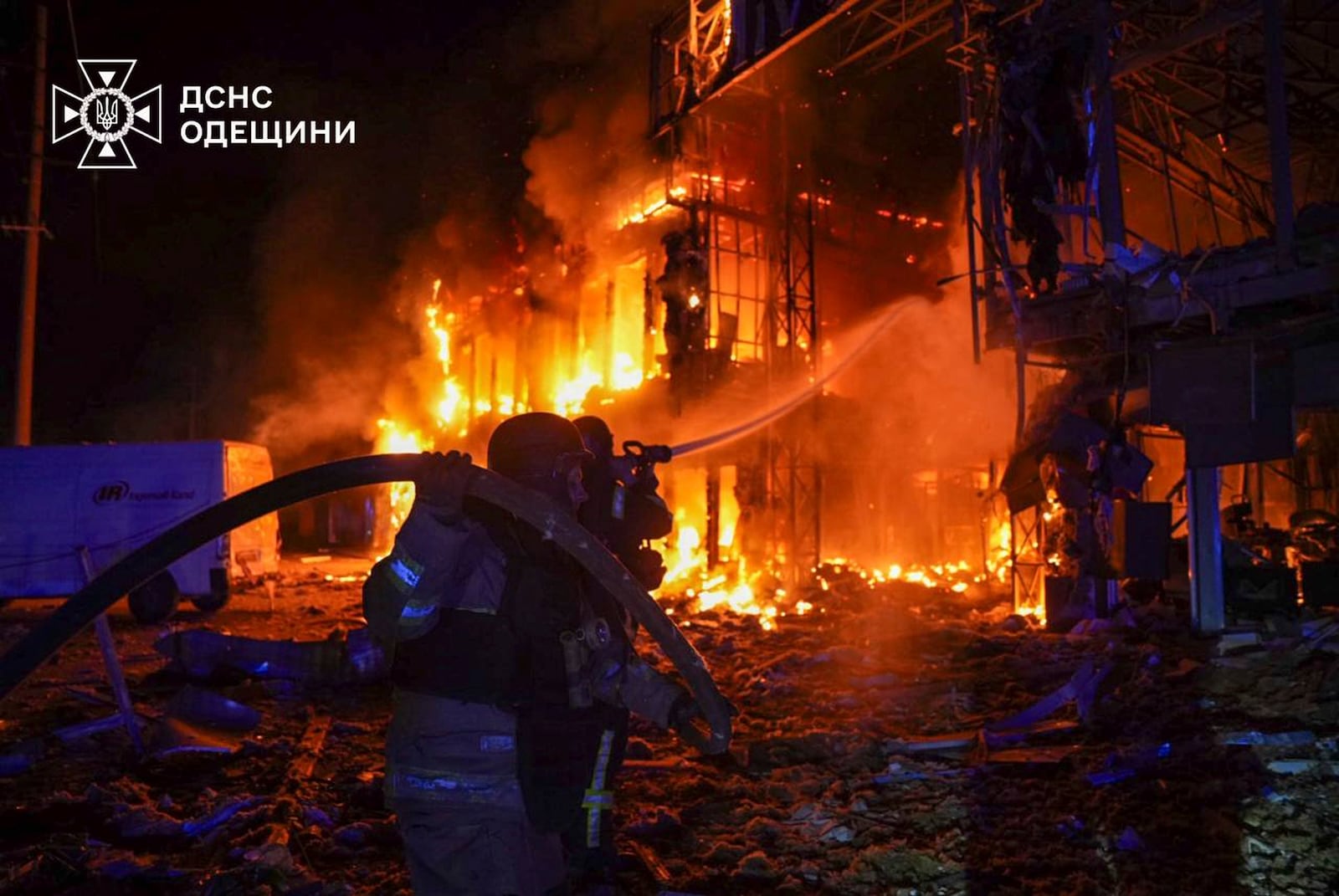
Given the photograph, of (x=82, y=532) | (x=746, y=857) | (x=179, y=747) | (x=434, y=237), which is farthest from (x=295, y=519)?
(x=746, y=857)

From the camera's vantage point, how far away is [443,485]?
2320 millimetres

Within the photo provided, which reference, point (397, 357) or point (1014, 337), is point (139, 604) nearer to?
point (1014, 337)

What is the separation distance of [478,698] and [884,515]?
19.0m

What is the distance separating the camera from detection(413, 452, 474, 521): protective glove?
2324 millimetres

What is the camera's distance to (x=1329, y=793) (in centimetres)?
504

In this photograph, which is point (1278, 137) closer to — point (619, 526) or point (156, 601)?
point (619, 526)

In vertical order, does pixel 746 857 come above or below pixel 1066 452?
below

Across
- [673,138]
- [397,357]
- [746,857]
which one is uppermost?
[673,138]

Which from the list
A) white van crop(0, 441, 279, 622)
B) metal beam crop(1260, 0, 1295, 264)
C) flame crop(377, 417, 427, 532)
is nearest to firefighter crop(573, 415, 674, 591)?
metal beam crop(1260, 0, 1295, 264)

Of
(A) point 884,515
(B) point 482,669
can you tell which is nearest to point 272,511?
(B) point 482,669

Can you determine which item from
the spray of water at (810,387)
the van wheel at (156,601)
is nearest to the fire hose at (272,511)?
the van wheel at (156,601)

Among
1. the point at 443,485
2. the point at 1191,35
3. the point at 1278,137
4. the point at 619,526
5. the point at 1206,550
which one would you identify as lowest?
the point at 1206,550

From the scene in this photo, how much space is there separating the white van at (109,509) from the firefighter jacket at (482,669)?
11.4 m

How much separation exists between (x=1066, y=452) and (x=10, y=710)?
1251 cm
